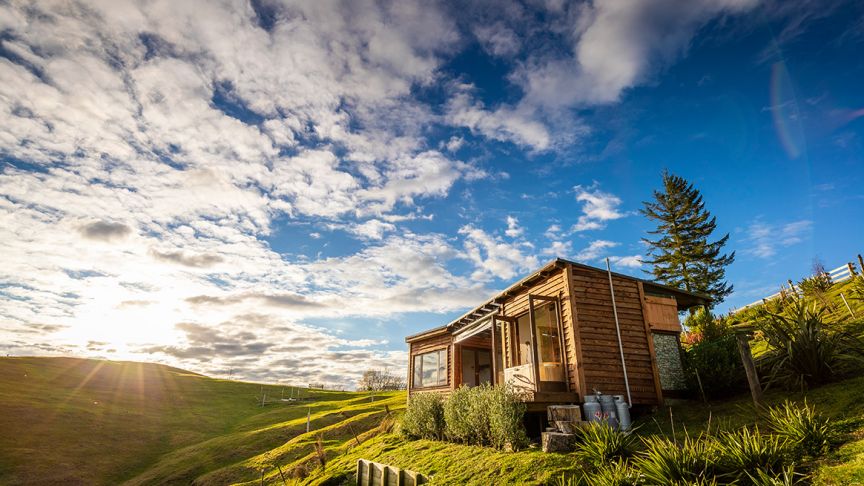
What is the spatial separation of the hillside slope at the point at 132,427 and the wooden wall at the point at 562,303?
17.9 metres

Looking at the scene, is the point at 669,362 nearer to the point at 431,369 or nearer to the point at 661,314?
the point at 661,314

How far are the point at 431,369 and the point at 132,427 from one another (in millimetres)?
36331

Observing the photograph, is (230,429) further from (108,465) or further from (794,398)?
(794,398)

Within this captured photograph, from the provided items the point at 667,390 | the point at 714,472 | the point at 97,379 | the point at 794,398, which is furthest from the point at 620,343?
the point at 97,379

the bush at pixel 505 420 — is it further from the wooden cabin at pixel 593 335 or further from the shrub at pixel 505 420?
the wooden cabin at pixel 593 335

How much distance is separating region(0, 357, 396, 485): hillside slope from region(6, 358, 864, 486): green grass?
0.14 metres

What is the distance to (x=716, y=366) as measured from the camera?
13883 millimetres

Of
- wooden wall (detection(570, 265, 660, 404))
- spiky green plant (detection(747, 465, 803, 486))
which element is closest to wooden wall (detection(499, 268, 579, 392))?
wooden wall (detection(570, 265, 660, 404))

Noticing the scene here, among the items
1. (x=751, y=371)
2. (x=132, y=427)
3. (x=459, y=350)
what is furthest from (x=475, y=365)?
(x=132, y=427)

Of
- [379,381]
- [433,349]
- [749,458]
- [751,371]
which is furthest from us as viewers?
[379,381]

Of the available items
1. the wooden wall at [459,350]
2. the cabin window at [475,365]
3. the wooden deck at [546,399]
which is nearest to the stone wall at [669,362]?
the wooden deck at [546,399]

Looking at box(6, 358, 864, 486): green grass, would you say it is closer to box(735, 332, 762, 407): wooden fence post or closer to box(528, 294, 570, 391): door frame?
box(735, 332, 762, 407): wooden fence post

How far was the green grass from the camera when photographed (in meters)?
9.50

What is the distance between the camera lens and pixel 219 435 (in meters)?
42.9
